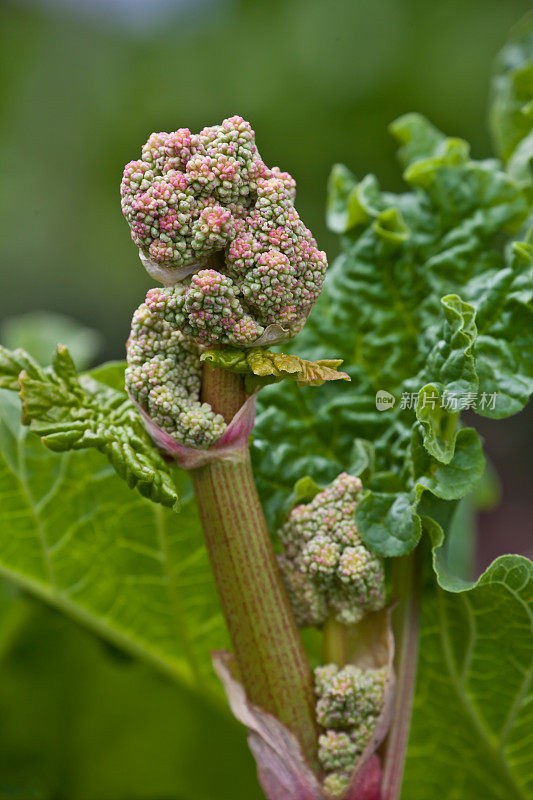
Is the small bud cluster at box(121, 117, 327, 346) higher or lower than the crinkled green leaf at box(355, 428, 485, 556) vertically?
higher

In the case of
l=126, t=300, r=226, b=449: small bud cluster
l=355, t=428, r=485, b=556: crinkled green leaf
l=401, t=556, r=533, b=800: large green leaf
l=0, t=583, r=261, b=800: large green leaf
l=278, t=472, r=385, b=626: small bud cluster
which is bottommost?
l=0, t=583, r=261, b=800: large green leaf

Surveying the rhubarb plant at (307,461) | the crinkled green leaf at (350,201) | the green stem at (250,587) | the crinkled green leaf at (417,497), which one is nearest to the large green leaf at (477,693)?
the rhubarb plant at (307,461)

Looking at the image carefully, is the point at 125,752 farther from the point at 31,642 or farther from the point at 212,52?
the point at 212,52

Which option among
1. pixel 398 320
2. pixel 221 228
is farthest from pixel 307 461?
pixel 221 228

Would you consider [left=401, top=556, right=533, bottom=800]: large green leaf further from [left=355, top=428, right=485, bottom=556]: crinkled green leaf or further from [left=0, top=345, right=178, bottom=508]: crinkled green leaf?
[left=0, top=345, right=178, bottom=508]: crinkled green leaf

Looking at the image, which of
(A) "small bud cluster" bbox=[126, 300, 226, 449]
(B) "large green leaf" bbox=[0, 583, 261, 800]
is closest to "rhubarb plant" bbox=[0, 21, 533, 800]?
(A) "small bud cluster" bbox=[126, 300, 226, 449]

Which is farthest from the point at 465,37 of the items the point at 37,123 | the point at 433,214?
the point at 433,214
